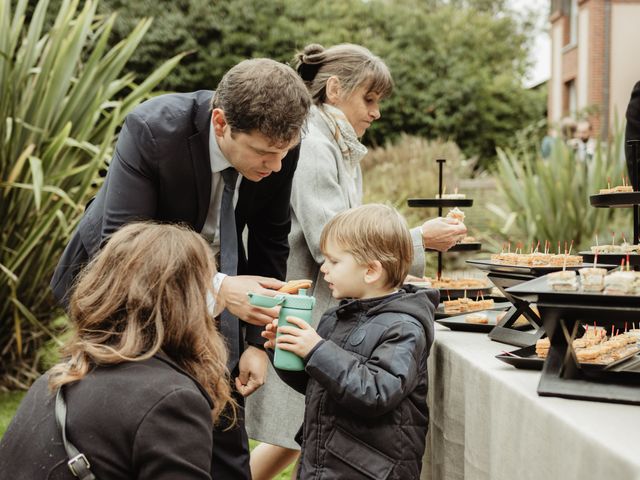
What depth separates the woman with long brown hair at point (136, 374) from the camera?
177 centimetres

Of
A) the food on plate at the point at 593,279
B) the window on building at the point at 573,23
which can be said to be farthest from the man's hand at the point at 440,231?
the window on building at the point at 573,23

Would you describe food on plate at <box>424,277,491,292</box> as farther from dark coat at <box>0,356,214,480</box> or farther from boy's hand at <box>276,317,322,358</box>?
dark coat at <box>0,356,214,480</box>

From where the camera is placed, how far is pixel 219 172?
2779mm

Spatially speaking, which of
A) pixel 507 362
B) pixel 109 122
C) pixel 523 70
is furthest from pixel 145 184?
pixel 523 70

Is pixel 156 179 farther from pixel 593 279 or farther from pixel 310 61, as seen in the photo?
pixel 593 279

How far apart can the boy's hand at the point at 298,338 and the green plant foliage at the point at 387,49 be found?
17.1 metres

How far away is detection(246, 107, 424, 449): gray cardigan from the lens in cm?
321

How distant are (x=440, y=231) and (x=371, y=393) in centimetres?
93

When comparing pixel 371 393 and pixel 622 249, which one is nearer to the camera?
pixel 371 393

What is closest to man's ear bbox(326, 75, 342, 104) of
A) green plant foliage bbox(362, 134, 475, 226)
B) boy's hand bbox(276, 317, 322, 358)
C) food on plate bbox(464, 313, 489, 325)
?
food on plate bbox(464, 313, 489, 325)

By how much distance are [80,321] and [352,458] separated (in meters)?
0.87

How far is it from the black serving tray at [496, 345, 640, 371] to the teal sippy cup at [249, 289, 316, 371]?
54 cm

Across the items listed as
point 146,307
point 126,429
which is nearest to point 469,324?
point 146,307

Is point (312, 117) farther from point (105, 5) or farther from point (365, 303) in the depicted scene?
point (105, 5)
